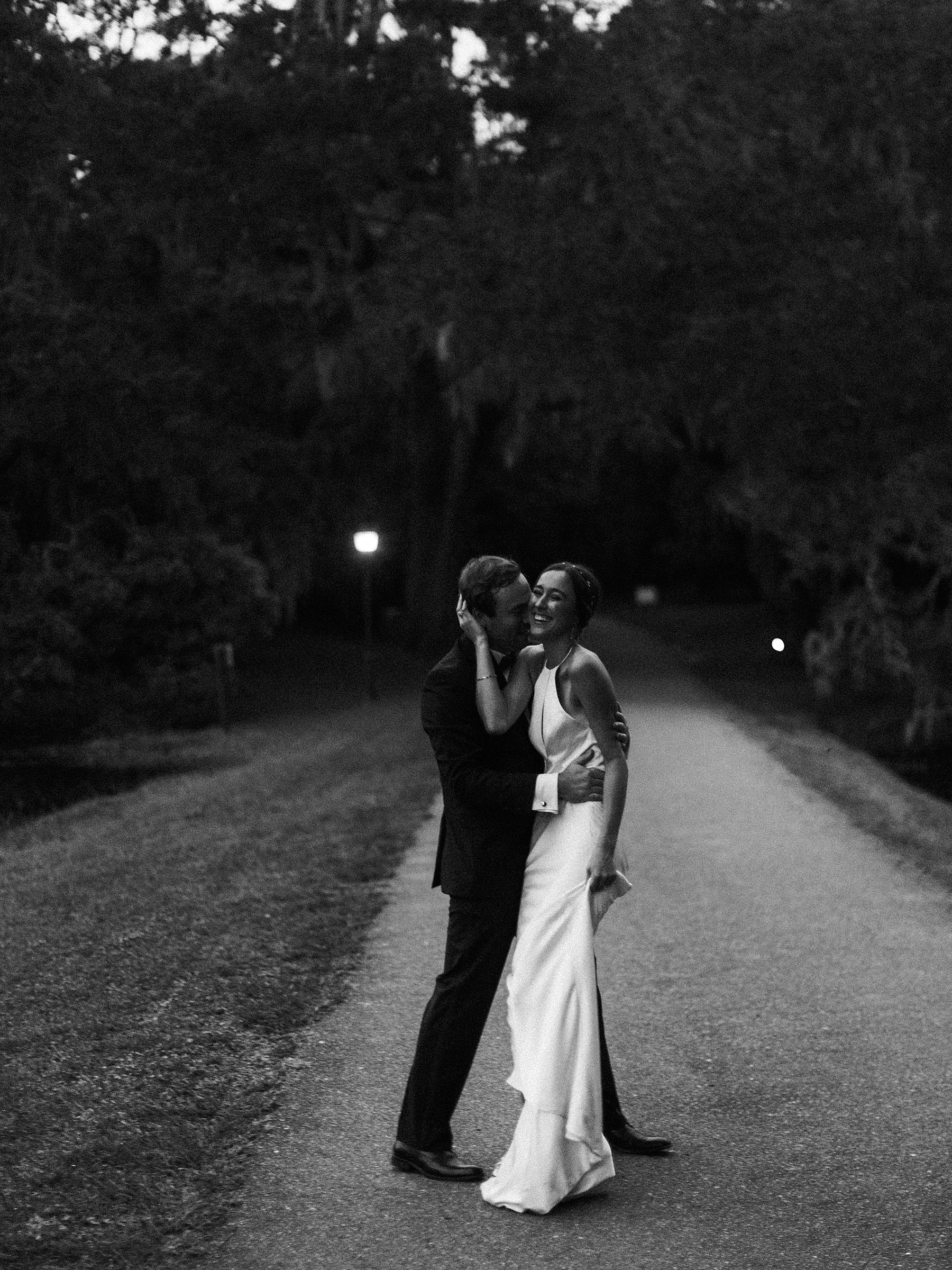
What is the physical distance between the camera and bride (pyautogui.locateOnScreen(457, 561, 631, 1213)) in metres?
4.62

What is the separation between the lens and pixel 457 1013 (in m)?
4.95

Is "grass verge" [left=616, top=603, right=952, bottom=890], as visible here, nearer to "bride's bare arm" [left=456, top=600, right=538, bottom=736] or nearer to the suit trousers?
"bride's bare arm" [left=456, top=600, right=538, bottom=736]

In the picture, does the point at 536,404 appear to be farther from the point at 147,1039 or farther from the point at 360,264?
the point at 147,1039

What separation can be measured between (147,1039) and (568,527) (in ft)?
158

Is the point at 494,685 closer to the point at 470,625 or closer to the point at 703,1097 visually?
the point at 470,625

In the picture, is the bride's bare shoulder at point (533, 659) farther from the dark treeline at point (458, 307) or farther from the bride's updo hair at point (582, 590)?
the dark treeline at point (458, 307)

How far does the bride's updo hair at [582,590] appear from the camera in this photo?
485 cm

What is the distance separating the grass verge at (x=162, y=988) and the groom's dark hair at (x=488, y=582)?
1766mm

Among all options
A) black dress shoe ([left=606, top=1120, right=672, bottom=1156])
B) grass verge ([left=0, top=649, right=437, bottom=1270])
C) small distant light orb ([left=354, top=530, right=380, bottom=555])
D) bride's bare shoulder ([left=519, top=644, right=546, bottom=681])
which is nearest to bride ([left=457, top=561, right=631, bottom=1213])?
bride's bare shoulder ([left=519, top=644, right=546, bottom=681])

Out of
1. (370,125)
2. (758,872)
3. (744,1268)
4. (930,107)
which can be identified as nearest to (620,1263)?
(744,1268)

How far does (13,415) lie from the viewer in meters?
21.0

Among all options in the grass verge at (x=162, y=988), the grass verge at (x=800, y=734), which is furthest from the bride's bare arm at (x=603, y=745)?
the grass verge at (x=162, y=988)

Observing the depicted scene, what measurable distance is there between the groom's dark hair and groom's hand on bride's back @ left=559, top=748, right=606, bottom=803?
496mm

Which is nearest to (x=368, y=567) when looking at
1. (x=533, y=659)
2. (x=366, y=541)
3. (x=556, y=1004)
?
(x=366, y=541)
